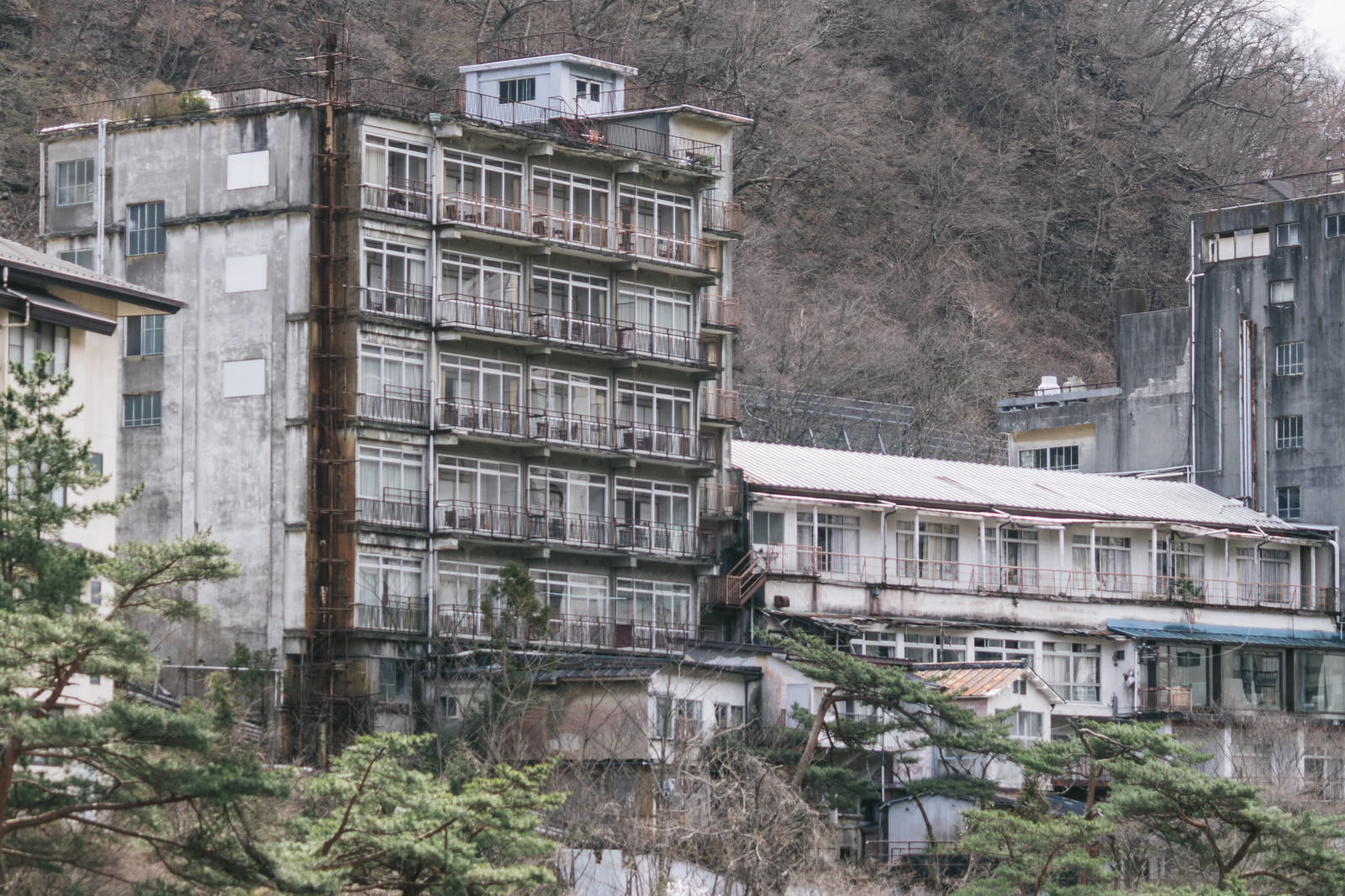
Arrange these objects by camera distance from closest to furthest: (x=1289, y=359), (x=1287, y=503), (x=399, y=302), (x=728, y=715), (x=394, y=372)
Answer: (x=728, y=715)
(x=394, y=372)
(x=399, y=302)
(x=1289, y=359)
(x=1287, y=503)

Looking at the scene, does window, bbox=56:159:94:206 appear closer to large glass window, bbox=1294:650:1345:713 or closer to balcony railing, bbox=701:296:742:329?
balcony railing, bbox=701:296:742:329

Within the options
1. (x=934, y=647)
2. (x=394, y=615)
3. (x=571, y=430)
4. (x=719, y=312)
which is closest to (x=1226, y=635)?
(x=934, y=647)

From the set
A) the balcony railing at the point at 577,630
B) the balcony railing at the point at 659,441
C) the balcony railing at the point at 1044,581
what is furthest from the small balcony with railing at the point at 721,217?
the balcony railing at the point at 577,630

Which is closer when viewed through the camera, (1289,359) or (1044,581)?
(1044,581)

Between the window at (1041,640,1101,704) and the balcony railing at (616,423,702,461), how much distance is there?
1253 cm

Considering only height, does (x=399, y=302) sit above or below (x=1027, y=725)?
above

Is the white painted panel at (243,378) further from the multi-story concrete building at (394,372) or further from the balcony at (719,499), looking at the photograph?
the balcony at (719,499)

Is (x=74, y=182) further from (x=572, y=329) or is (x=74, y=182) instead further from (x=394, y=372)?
(x=572, y=329)

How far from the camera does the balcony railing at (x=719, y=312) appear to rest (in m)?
76.5

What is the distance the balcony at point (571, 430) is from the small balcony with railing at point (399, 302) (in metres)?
4.48

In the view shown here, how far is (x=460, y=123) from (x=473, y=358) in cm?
638

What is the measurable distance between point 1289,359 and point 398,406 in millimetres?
34032

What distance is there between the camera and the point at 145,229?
68.7m

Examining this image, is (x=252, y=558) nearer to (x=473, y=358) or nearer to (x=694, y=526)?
(x=473, y=358)
